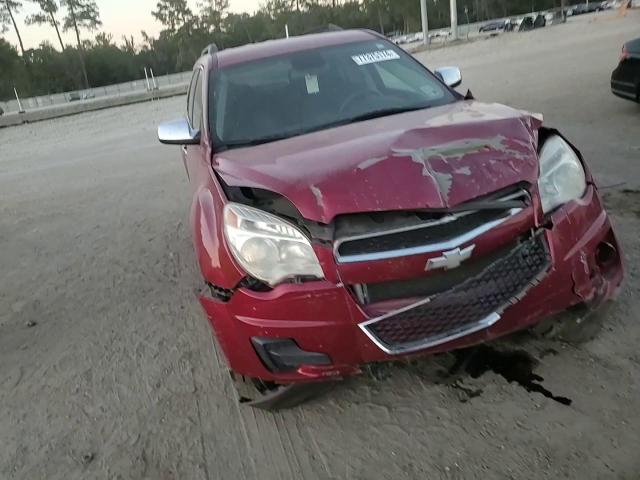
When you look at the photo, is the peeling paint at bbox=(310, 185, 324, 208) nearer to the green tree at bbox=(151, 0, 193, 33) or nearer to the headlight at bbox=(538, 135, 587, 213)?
the headlight at bbox=(538, 135, 587, 213)

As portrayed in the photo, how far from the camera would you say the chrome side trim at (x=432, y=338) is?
90.8 inches

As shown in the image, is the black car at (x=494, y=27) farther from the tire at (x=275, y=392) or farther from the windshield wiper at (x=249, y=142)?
the tire at (x=275, y=392)

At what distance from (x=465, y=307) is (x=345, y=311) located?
48 centimetres

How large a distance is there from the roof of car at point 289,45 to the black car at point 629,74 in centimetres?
435

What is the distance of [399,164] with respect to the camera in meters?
2.46

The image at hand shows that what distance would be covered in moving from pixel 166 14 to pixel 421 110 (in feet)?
290

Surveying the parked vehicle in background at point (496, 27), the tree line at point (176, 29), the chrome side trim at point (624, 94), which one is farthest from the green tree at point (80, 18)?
the chrome side trim at point (624, 94)

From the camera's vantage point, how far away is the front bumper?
2.30 m

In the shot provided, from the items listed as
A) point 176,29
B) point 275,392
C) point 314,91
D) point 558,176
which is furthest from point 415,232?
point 176,29

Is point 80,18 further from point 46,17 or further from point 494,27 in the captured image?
point 494,27

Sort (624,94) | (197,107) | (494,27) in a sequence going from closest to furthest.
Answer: (197,107) < (624,94) < (494,27)

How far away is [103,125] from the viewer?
65.4ft

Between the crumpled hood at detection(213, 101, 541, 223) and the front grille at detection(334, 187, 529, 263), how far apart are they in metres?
0.06

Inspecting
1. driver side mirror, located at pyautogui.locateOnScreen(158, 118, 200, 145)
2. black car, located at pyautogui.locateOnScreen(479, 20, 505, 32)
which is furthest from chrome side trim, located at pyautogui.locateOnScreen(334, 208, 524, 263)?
black car, located at pyautogui.locateOnScreen(479, 20, 505, 32)
